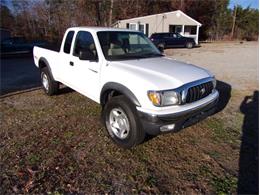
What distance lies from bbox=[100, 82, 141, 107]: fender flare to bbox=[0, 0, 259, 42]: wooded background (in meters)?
22.9

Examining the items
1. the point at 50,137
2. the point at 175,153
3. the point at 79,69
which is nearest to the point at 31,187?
the point at 50,137

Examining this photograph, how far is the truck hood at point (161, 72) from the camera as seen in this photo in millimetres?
3445

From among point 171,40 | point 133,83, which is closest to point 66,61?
point 133,83

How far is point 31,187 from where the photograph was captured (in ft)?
9.82

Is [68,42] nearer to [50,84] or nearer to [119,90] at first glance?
[50,84]

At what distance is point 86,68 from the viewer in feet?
15.2

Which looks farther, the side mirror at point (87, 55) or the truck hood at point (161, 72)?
the side mirror at point (87, 55)

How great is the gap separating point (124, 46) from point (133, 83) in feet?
4.78

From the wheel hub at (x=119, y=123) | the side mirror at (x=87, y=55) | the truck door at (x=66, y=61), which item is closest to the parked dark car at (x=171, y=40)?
the truck door at (x=66, y=61)

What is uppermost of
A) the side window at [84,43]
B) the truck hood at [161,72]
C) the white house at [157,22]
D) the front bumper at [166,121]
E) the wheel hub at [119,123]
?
the white house at [157,22]

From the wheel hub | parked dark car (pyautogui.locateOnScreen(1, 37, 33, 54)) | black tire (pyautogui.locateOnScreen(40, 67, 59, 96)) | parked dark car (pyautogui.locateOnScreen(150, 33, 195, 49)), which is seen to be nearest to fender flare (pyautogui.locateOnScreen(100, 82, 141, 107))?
the wheel hub

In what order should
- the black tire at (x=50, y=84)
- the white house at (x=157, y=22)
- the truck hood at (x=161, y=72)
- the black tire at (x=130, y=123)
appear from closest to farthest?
the truck hood at (x=161, y=72) → the black tire at (x=130, y=123) → the black tire at (x=50, y=84) → the white house at (x=157, y=22)

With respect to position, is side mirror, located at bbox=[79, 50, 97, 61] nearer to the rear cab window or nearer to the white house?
the rear cab window

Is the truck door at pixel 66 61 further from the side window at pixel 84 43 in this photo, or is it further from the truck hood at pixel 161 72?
the truck hood at pixel 161 72
